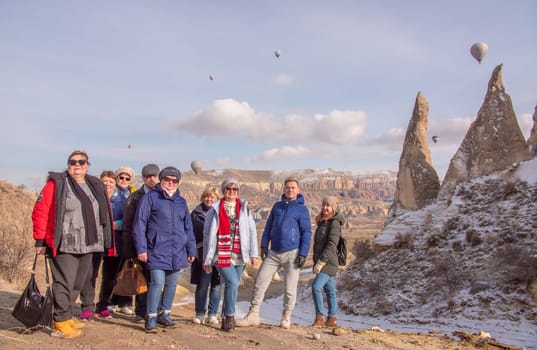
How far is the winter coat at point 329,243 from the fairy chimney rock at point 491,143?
13209mm

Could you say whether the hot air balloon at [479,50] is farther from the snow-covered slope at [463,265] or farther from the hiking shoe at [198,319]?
the hiking shoe at [198,319]

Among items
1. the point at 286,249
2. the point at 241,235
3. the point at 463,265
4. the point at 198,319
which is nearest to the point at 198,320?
the point at 198,319

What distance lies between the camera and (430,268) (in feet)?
41.4

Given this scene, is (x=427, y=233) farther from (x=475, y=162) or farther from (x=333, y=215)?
(x=333, y=215)

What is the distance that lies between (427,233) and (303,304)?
5067 mm

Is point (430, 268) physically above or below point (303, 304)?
above

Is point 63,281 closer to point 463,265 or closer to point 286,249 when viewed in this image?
point 286,249

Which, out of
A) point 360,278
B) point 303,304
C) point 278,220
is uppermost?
point 278,220

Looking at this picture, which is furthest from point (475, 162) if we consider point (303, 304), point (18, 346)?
point (18, 346)

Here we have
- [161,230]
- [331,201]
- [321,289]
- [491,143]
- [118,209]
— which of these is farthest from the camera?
[491,143]

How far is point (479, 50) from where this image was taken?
21094mm

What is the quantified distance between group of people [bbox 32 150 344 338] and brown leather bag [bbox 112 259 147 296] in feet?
0.37

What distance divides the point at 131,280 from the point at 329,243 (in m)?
2.72

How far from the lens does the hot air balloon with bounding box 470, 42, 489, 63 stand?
68.9 feet
